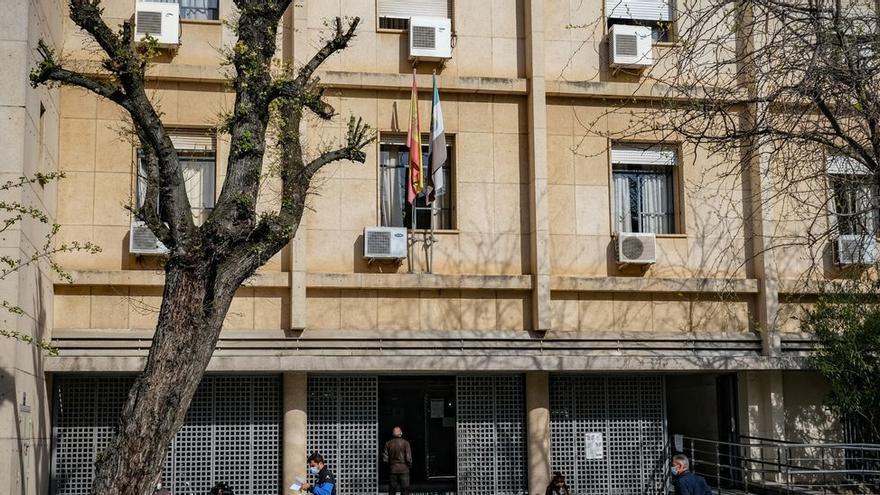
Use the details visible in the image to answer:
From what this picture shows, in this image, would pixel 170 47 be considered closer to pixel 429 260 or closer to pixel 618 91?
pixel 429 260

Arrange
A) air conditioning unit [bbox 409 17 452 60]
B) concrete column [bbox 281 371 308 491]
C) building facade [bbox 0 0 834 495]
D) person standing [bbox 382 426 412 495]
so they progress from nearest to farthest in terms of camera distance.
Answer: building facade [bbox 0 0 834 495] < concrete column [bbox 281 371 308 491] < person standing [bbox 382 426 412 495] < air conditioning unit [bbox 409 17 452 60]

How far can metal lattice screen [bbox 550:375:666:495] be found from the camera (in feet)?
67.4

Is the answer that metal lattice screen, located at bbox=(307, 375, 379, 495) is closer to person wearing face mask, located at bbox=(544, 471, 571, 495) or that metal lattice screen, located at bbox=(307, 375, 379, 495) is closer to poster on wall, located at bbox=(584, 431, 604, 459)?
person wearing face mask, located at bbox=(544, 471, 571, 495)

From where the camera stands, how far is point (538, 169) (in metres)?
19.9

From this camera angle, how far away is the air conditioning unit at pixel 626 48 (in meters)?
20.3

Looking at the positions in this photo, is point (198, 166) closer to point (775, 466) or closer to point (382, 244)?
point (382, 244)

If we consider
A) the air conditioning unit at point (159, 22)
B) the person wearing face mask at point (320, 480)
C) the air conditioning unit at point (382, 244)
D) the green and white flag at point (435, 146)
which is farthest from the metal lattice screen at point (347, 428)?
the air conditioning unit at point (159, 22)

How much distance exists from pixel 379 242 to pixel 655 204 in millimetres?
5099

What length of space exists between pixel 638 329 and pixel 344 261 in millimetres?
5110

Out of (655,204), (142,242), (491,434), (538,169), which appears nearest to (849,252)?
(655,204)

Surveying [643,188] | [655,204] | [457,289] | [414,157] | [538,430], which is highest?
[414,157]

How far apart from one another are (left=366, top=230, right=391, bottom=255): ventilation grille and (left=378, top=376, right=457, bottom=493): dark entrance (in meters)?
2.52

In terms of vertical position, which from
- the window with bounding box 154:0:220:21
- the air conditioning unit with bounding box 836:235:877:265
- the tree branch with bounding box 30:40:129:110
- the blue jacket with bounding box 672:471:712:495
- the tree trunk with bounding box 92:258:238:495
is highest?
the window with bounding box 154:0:220:21

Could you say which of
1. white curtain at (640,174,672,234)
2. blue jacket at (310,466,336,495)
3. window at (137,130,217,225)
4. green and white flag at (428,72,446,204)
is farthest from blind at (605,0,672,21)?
blue jacket at (310,466,336,495)
